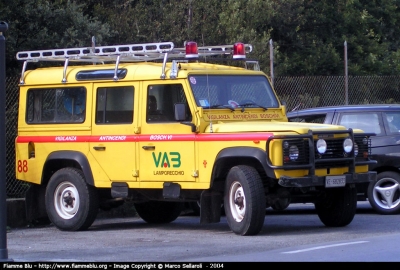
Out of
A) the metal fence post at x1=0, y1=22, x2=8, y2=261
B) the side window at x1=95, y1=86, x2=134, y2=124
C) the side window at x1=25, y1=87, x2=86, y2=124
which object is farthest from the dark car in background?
the metal fence post at x1=0, y1=22, x2=8, y2=261

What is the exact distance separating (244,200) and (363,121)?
152 inches

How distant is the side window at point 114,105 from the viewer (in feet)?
40.3

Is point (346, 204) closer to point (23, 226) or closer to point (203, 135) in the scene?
point (203, 135)

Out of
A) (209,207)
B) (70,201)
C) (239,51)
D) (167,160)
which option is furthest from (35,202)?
(239,51)

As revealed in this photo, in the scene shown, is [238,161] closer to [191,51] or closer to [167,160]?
[167,160]

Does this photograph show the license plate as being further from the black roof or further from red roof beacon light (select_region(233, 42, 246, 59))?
the black roof

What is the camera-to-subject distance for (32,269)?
8.04 meters

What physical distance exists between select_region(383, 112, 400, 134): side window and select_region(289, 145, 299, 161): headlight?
3.56m

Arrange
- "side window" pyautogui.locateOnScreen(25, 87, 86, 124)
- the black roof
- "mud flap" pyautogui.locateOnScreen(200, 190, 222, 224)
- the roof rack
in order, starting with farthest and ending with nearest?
the black roof
"side window" pyautogui.locateOnScreen(25, 87, 86, 124)
the roof rack
"mud flap" pyautogui.locateOnScreen(200, 190, 222, 224)

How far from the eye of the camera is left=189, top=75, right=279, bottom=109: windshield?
11.9 m

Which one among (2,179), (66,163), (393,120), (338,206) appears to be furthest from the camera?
(393,120)

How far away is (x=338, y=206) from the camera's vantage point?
12.0 meters

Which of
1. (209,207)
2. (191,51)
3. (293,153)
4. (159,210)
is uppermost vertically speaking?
(191,51)

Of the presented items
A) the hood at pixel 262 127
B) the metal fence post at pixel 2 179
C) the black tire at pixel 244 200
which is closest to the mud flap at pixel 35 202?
the hood at pixel 262 127
